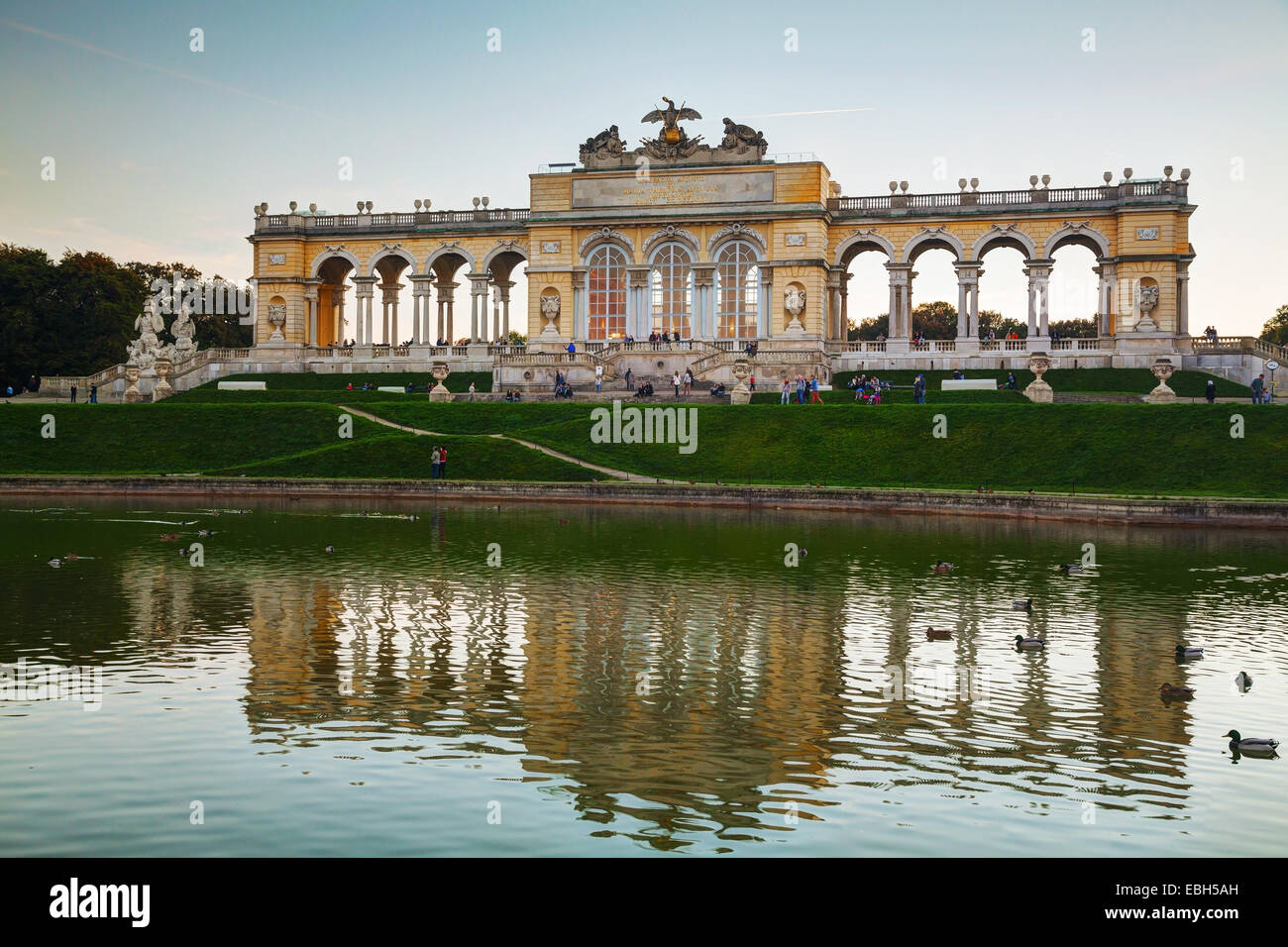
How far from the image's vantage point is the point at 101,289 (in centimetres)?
8512

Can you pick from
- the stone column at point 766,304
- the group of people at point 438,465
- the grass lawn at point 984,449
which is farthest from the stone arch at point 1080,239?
the group of people at point 438,465

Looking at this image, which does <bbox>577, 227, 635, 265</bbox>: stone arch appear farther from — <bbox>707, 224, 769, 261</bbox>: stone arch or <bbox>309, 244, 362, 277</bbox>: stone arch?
<bbox>309, 244, 362, 277</bbox>: stone arch

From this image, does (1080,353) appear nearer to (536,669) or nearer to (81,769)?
(536,669)

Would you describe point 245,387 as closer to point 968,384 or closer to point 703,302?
point 703,302

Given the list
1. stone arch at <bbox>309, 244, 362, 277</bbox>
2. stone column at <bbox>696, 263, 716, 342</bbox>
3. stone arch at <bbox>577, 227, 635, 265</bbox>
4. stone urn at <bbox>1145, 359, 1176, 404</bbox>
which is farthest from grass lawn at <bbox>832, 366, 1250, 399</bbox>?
stone arch at <bbox>309, 244, 362, 277</bbox>

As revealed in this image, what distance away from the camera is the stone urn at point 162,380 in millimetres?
65375

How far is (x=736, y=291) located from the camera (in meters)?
73.3

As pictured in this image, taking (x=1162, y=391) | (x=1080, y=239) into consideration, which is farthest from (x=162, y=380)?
(x=1080, y=239)

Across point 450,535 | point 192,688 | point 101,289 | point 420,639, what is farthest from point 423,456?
point 101,289

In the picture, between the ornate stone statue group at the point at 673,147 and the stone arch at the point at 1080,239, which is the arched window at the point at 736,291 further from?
the stone arch at the point at 1080,239

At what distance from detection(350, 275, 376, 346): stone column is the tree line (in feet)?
55.2

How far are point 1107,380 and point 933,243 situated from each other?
1547 cm

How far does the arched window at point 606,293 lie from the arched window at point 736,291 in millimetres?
5867

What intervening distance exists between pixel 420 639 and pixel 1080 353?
5549 cm
